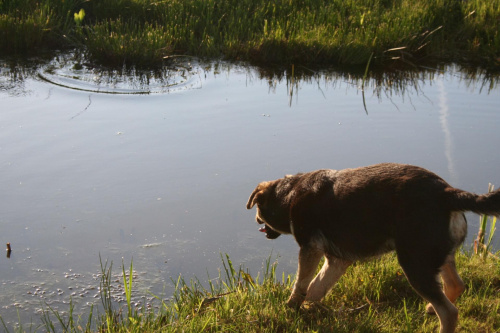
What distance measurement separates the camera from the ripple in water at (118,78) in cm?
955

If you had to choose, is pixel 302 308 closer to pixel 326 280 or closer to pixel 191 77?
pixel 326 280

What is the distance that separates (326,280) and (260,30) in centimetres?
781

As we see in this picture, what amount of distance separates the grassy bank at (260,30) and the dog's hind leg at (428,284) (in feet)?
24.5

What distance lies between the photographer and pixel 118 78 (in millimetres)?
10039

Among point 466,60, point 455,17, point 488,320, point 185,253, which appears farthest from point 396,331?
point 455,17

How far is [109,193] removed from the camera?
644 cm

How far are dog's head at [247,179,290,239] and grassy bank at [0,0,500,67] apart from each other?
6.07 metres

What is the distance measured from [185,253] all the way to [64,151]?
2.37m

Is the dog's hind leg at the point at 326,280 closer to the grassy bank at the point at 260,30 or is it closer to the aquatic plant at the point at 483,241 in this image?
the aquatic plant at the point at 483,241

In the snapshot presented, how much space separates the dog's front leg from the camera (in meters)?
4.63

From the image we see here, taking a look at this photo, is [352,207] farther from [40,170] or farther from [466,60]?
[466,60]

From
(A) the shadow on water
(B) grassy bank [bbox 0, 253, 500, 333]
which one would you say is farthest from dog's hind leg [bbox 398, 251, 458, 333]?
(A) the shadow on water

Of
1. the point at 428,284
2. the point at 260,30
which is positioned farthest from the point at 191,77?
the point at 428,284

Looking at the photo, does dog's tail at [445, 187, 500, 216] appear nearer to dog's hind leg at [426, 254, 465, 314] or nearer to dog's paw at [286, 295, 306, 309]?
dog's hind leg at [426, 254, 465, 314]
